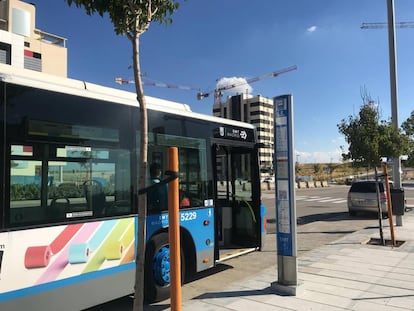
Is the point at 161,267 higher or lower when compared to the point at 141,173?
lower

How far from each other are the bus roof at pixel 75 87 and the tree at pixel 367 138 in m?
6.36

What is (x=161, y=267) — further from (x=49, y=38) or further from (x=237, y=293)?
(x=49, y=38)

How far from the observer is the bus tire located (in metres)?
5.94

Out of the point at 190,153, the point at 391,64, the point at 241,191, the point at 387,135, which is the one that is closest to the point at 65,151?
the point at 190,153

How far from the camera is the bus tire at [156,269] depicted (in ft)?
19.5

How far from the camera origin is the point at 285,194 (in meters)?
6.47

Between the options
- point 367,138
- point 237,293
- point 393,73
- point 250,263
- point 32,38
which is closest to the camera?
point 237,293

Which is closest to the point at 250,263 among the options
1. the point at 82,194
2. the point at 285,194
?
the point at 285,194

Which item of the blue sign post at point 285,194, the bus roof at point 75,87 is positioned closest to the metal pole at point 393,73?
the blue sign post at point 285,194

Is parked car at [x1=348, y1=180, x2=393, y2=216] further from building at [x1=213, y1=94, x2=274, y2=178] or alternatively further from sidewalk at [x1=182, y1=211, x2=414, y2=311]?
building at [x1=213, y1=94, x2=274, y2=178]

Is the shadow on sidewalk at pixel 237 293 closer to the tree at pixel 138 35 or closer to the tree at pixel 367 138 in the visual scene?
the tree at pixel 138 35

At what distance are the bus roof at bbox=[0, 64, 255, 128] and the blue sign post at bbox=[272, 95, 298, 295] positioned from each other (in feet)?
5.02

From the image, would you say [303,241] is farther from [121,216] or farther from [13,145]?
[13,145]

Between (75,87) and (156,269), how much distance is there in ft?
9.67
